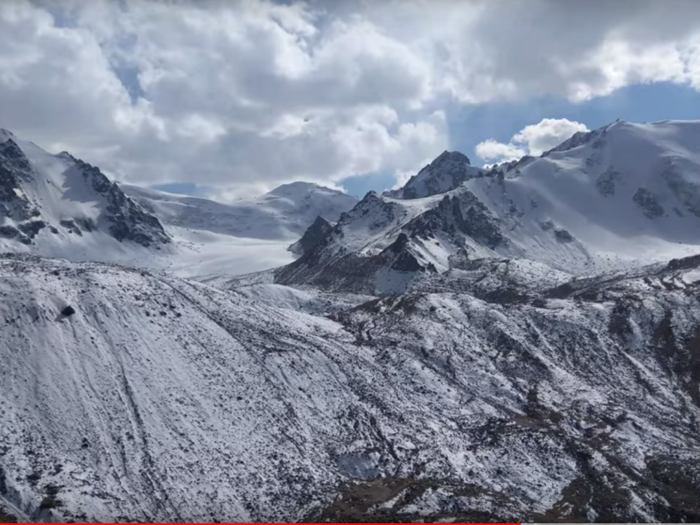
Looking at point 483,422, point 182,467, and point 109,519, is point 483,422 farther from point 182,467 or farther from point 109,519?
point 109,519

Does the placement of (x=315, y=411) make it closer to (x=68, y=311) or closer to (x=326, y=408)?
(x=326, y=408)

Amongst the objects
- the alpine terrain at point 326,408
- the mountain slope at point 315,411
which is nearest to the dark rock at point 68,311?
the alpine terrain at point 326,408

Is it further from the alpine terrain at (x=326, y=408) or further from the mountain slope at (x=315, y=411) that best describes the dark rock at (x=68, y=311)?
the mountain slope at (x=315, y=411)

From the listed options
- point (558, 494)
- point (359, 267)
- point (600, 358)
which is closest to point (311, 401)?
point (558, 494)

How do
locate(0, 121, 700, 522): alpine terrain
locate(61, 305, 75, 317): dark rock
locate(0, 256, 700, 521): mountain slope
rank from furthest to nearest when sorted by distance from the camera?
locate(61, 305, 75, 317): dark rock, locate(0, 256, 700, 521): mountain slope, locate(0, 121, 700, 522): alpine terrain

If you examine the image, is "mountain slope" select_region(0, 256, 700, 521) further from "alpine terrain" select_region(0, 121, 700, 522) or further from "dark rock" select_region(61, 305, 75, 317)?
"dark rock" select_region(61, 305, 75, 317)

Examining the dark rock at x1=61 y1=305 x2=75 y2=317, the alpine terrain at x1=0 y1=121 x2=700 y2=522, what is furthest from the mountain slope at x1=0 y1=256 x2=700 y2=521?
the dark rock at x1=61 y1=305 x2=75 y2=317

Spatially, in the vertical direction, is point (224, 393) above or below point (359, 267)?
below

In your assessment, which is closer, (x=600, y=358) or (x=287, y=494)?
(x=287, y=494)
